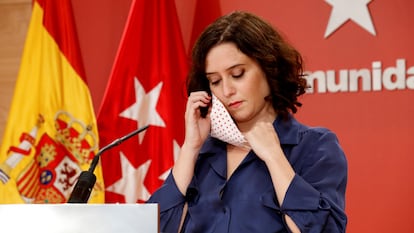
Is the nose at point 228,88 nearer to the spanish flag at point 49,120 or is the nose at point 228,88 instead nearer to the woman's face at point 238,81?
the woman's face at point 238,81

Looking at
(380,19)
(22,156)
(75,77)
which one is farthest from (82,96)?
(380,19)

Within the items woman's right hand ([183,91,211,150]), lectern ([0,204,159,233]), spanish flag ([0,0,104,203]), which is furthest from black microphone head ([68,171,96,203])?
spanish flag ([0,0,104,203])

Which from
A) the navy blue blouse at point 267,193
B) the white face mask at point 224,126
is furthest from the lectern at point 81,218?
the white face mask at point 224,126

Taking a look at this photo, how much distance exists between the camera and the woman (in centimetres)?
147

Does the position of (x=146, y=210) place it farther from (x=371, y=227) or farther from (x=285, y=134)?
(x=371, y=227)

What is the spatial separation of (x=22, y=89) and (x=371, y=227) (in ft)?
4.82

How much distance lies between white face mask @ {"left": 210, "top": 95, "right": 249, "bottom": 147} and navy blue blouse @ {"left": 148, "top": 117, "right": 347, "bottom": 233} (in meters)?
0.04

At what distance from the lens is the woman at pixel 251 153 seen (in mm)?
1471

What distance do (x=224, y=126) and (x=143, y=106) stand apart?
1.17 meters

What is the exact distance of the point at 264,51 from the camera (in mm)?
1618

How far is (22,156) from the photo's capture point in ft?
8.84

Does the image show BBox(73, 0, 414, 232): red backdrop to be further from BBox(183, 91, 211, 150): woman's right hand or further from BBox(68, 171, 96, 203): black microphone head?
BBox(68, 171, 96, 203): black microphone head

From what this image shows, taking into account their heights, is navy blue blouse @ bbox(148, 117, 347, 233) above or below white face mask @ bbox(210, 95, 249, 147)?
below

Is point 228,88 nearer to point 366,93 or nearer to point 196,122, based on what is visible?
point 196,122
